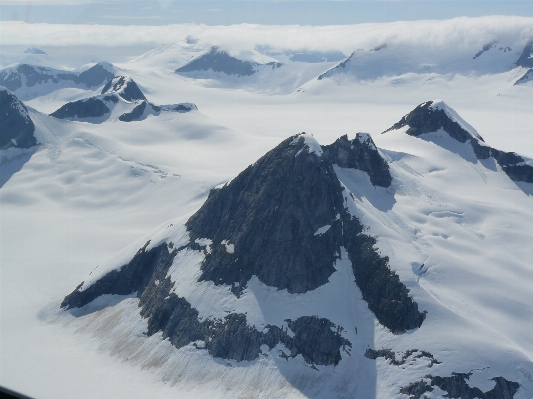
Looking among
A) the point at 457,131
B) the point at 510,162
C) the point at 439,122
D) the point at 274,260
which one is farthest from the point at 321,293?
the point at 439,122

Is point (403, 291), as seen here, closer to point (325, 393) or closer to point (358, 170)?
point (325, 393)

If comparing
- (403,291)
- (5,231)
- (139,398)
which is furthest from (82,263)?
(403,291)

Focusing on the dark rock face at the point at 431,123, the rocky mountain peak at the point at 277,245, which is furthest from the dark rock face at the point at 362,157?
the dark rock face at the point at 431,123

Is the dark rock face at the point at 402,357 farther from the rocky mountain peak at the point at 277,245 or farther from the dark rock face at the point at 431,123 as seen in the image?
the dark rock face at the point at 431,123

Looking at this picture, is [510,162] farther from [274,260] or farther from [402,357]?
[402,357]

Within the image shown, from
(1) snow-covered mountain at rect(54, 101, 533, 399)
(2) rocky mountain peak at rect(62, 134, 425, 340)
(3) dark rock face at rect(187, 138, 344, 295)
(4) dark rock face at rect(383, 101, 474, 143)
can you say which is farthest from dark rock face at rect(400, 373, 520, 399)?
(4) dark rock face at rect(383, 101, 474, 143)

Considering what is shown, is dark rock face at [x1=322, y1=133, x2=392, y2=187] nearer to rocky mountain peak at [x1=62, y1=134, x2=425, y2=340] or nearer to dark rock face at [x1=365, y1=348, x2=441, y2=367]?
rocky mountain peak at [x1=62, y1=134, x2=425, y2=340]
